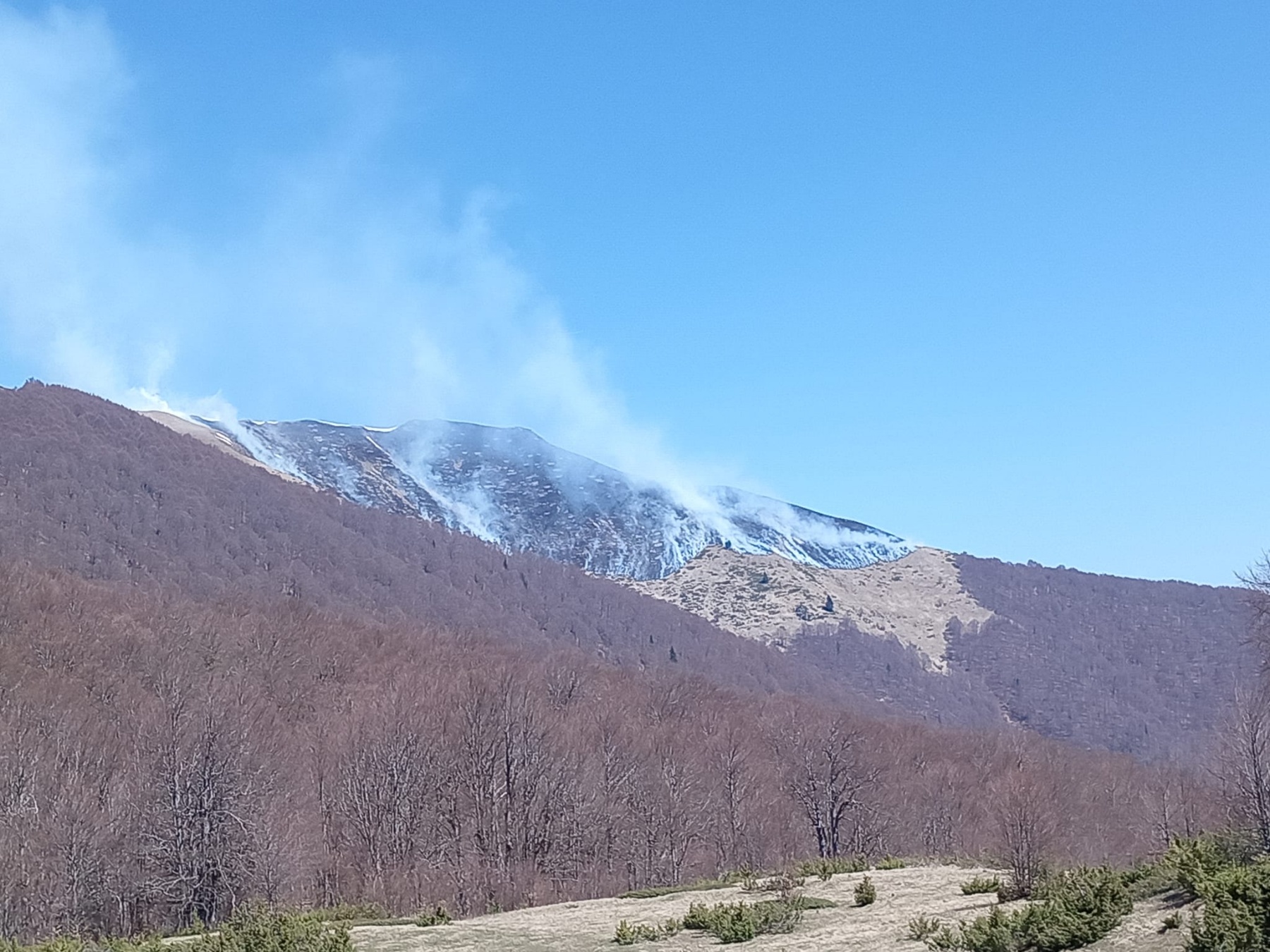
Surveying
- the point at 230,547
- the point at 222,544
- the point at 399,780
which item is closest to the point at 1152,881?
the point at 399,780

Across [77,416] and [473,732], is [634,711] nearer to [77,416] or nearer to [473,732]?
[473,732]

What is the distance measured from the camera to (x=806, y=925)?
22500 mm

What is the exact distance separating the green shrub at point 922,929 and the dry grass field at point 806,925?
0.43 feet

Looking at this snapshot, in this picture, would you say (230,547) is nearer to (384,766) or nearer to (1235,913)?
(384,766)

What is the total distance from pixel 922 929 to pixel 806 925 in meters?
4.40

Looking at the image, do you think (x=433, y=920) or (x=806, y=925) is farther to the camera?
(x=433, y=920)

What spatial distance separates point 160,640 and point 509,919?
72315 mm

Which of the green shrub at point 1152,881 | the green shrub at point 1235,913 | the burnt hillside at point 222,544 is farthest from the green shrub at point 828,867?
the burnt hillside at point 222,544

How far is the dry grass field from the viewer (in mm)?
17078

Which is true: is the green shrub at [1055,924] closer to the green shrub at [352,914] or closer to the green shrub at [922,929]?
the green shrub at [922,929]

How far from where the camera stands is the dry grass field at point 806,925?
17.1 metres

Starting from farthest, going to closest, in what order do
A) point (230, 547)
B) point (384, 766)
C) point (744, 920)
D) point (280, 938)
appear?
point (230, 547), point (384, 766), point (744, 920), point (280, 938)

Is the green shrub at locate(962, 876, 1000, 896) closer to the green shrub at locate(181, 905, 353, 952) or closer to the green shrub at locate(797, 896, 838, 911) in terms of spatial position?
the green shrub at locate(797, 896, 838, 911)

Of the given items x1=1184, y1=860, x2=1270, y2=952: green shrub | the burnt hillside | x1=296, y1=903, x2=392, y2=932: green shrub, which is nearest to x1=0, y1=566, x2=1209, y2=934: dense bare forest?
x1=296, y1=903, x2=392, y2=932: green shrub
